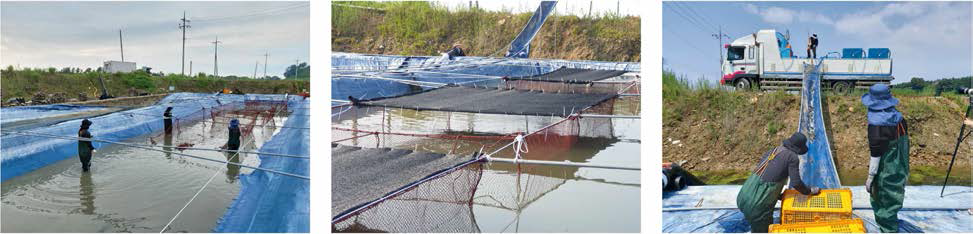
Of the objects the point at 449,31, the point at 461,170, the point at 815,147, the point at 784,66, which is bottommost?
the point at 461,170

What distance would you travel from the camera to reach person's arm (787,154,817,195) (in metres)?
2.76

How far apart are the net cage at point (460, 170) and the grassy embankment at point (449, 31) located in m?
1.89

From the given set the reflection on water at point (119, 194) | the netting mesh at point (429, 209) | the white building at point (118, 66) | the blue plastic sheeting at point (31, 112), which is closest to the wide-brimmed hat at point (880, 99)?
the netting mesh at point (429, 209)

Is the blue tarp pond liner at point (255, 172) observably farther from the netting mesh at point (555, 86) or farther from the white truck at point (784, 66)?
the white truck at point (784, 66)

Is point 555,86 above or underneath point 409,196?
above

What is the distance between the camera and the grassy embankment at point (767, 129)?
11.6 ft

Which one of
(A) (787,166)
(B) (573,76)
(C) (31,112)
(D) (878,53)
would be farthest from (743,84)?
(C) (31,112)

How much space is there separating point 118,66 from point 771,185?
46.5 feet

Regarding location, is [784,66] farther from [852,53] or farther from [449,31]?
[449,31]

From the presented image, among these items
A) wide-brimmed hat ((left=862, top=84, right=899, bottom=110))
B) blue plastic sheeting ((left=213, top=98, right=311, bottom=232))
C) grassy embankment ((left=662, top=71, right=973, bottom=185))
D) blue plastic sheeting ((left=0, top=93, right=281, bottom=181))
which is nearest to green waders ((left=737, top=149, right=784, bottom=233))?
wide-brimmed hat ((left=862, top=84, right=899, bottom=110))

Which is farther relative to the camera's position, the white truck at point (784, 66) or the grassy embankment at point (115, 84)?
the grassy embankment at point (115, 84)

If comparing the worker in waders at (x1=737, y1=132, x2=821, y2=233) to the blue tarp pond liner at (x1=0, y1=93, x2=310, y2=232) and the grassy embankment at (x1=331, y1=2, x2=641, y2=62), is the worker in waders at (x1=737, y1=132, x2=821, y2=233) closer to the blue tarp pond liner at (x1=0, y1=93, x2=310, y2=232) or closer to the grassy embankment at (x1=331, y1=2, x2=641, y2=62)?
the blue tarp pond liner at (x1=0, y1=93, x2=310, y2=232)

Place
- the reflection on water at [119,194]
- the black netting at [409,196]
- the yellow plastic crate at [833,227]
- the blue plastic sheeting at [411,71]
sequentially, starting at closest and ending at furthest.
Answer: the yellow plastic crate at [833,227]
the black netting at [409,196]
the reflection on water at [119,194]
the blue plastic sheeting at [411,71]

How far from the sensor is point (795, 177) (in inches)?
109
